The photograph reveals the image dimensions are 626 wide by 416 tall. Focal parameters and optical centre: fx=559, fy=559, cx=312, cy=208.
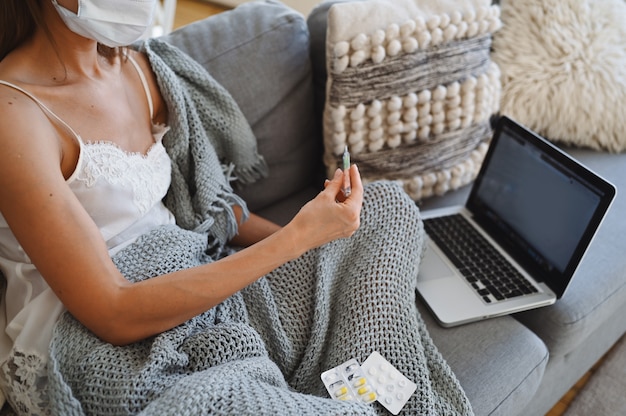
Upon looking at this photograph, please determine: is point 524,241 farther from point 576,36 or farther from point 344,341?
point 576,36

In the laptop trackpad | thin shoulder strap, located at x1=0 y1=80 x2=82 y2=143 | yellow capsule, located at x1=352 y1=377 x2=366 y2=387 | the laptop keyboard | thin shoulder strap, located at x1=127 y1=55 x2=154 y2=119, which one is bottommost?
the laptop trackpad

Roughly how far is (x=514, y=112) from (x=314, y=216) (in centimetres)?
82

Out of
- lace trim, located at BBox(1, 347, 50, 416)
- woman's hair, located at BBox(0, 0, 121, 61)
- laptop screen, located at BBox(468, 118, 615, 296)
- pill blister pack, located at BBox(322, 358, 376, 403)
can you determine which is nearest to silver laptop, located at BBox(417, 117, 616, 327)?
laptop screen, located at BBox(468, 118, 615, 296)

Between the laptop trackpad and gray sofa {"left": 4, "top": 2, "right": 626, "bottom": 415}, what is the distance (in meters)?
0.08

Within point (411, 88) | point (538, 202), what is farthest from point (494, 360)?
point (411, 88)

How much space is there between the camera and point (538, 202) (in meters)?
1.17

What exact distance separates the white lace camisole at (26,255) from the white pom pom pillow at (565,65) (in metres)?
0.99

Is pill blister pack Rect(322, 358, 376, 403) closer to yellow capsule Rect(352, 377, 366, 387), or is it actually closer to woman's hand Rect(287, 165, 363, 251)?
yellow capsule Rect(352, 377, 366, 387)

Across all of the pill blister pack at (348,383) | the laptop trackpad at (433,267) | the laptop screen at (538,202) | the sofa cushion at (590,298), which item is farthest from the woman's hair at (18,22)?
the sofa cushion at (590,298)

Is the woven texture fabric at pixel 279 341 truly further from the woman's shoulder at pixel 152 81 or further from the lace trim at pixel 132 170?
the woman's shoulder at pixel 152 81

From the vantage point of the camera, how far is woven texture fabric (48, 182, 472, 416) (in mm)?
775

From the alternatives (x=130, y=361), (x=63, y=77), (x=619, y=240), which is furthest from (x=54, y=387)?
(x=619, y=240)

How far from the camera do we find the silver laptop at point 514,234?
3.54 ft

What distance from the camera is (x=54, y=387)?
2.55 ft
